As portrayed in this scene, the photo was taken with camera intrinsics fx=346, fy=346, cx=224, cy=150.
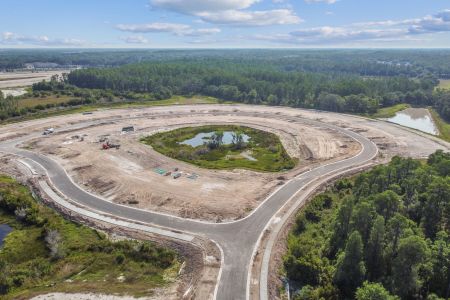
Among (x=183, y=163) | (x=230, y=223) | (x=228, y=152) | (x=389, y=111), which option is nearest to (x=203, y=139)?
(x=228, y=152)

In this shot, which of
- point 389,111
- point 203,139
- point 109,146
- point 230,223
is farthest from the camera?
point 389,111

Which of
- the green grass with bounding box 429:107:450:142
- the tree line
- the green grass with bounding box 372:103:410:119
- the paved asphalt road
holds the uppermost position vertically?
the tree line

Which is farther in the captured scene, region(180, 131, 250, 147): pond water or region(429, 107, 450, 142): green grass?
region(429, 107, 450, 142): green grass

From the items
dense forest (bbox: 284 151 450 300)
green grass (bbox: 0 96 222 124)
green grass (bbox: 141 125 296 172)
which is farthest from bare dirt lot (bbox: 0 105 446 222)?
dense forest (bbox: 284 151 450 300)

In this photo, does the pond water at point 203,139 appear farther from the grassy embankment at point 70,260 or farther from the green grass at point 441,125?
the green grass at point 441,125

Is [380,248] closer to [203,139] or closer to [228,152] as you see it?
[228,152]

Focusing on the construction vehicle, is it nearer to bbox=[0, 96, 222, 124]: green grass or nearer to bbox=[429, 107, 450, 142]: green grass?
bbox=[0, 96, 222, 124]: green grass

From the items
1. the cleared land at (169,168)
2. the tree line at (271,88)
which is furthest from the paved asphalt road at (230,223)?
the tree line at (271,88)

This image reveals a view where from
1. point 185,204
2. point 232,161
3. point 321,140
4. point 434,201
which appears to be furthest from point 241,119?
point 434,201
